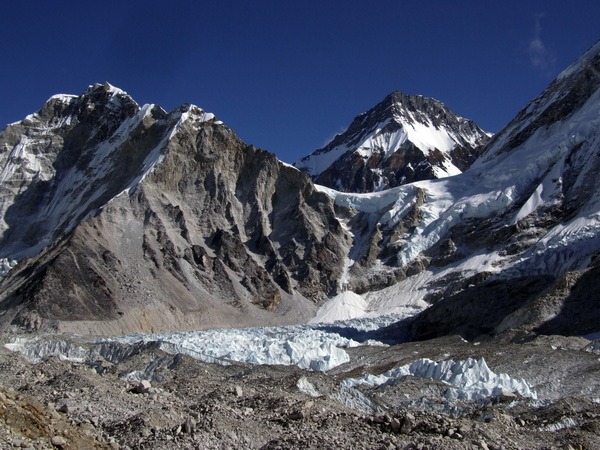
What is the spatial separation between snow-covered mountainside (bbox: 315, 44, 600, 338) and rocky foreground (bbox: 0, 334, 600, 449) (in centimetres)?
4032

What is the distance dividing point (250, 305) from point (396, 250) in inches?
1197

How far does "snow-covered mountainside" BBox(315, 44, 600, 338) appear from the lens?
89750 mm

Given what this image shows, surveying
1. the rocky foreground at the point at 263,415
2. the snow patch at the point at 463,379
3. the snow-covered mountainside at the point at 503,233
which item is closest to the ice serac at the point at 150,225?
the snow-covered mountainside at the point at 503,233

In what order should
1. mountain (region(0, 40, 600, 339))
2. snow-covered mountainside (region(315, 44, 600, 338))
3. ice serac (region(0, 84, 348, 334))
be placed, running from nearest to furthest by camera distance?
1. snow-covered mountainside (region(315, 44, 600, 338))
2. mountain (region(0, 40, 600, 339))
3. ice serac (region(0, 84, 348, 334))

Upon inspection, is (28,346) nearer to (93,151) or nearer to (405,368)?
(405,368)

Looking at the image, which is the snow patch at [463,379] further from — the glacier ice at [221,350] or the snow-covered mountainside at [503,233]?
the snow-covered mountainside at [503,233]

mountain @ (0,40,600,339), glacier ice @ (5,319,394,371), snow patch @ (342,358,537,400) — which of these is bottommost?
snow patch @ (342,358,537,400)

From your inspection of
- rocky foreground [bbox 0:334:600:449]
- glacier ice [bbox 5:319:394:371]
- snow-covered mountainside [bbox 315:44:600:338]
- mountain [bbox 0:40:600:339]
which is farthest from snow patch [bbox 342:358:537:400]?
snow-covered mountainside [bbox 315:44:600:338]

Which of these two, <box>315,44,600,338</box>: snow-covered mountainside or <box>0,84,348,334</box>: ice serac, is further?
<box>0,84,348,334</box>: ice serac

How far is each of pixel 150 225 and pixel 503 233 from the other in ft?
178

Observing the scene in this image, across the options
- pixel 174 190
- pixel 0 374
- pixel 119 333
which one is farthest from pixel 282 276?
pixel 0 374

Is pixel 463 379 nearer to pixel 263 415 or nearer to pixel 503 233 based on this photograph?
pixel 263 415

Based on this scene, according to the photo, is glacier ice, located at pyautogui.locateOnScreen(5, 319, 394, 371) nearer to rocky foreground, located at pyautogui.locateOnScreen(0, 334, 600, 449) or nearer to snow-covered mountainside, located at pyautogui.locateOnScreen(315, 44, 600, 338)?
snow-covered mountainside, located at pyautogui.locateOnScreen(315, 44, 600, 338)

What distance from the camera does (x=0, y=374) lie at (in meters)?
29.6
